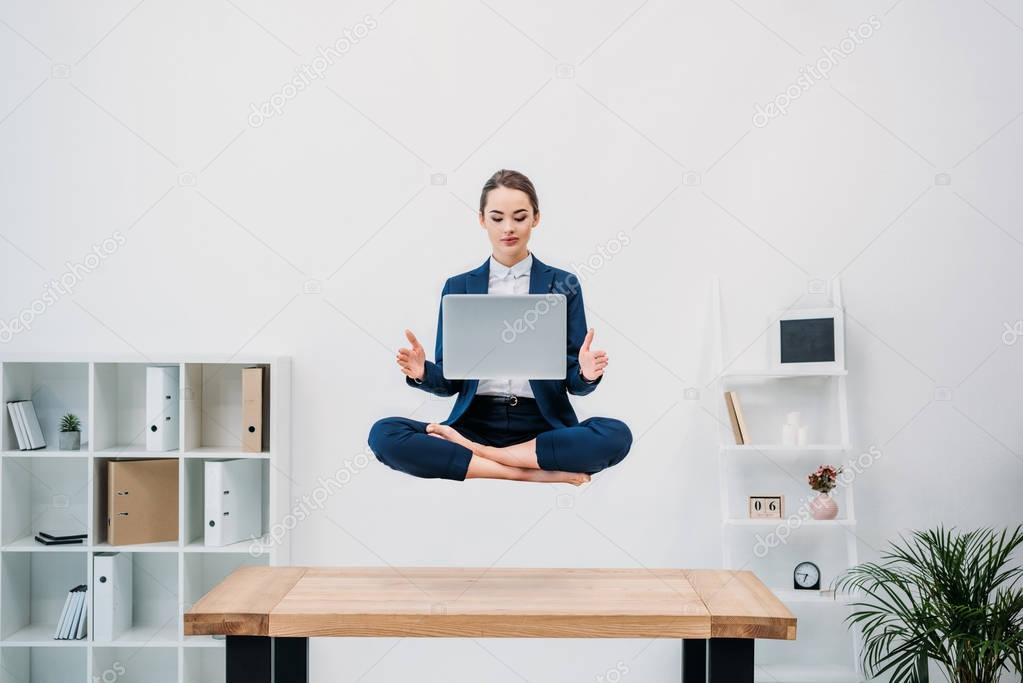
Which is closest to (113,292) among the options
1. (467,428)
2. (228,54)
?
(228,54)

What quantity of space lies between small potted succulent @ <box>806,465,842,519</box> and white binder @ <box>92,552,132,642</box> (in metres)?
2.70

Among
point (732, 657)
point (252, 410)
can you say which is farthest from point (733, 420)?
point (252, 410)

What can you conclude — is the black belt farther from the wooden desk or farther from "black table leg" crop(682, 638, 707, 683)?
"black table leg" crop(682, 638, 707, 683)

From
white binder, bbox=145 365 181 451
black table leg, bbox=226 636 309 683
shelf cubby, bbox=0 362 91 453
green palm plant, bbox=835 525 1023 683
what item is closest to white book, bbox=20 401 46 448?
shelf cubby, bbox=0 362 91 453

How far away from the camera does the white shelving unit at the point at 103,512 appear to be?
3.43m

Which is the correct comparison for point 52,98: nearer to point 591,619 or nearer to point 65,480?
point 65,480

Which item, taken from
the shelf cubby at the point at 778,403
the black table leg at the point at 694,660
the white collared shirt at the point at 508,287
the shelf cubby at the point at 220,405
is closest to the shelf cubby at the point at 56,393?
the shelf cubby at the point at 220,405

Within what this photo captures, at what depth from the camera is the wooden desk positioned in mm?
2189

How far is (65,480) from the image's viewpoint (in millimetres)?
3713

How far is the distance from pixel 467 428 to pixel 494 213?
0.58m

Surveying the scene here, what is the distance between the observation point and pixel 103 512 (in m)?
3.50

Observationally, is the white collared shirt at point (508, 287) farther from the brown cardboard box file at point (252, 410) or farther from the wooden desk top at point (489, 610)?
the brown cardboard box file at point (252, 410)

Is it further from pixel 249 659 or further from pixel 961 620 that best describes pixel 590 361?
pixel 961 620

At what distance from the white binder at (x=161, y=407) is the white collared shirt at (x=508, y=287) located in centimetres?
161
